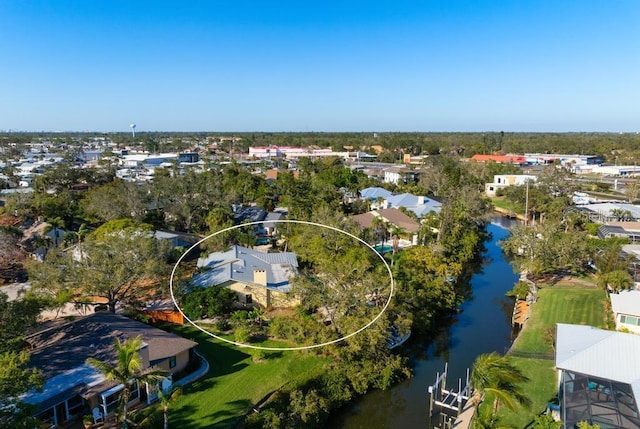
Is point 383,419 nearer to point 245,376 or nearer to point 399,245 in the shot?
point 245,376

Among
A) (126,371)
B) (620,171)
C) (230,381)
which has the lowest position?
(230,381)

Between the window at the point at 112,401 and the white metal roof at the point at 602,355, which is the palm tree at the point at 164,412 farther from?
the white metal roof at the point at 602,355

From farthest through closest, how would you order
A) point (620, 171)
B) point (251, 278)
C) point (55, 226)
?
point (620, 171)
point (55, 226)
point (251, 278)

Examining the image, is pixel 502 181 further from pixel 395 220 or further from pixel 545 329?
pixel 545 329

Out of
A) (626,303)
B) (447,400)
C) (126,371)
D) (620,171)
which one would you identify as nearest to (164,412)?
(126,371)

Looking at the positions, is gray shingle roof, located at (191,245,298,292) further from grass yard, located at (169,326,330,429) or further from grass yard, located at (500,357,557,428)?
grass yard, located at (500,357,557,428)

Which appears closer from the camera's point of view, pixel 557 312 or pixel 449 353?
pixel 449 353
